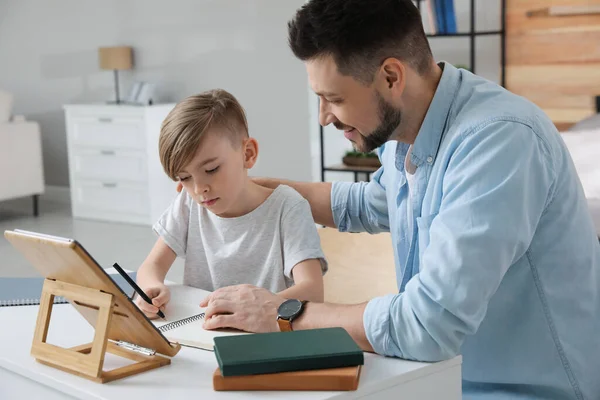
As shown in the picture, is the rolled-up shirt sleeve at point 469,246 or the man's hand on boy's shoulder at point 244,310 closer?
the rolled-up shirt sleeve at point 469,246

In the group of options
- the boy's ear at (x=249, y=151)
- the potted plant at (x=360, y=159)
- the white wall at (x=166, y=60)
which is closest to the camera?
the boy's ear at (x=249, y=151)

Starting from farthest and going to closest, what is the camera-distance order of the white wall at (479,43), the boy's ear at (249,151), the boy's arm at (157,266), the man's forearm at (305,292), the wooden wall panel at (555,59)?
the white wall at (479,43), the wooden wall panel at (555,59), the boy's ear at (249,151), the boy's arm at (157,266), the man's forearm at (305,292)

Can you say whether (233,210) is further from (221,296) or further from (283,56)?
(283,56)

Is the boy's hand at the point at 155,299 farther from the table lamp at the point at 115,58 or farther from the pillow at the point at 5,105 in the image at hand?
the pillow at the point at 5,105

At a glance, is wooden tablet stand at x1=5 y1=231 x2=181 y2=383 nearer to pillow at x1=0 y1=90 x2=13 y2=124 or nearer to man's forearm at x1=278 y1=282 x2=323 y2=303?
man's forearm at x1=278 y1=282 x2=323 y2=303

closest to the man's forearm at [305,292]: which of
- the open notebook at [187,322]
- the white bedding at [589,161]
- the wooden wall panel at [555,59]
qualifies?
the open notebook at [187,322]

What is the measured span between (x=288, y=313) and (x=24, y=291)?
0.68 m

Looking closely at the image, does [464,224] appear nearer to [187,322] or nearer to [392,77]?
[392,77]

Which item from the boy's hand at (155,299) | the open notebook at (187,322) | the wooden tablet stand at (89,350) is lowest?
the open notebook at (187,322)

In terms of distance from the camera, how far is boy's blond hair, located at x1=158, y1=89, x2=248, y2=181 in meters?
1.72

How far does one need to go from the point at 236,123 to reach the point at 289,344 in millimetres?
753

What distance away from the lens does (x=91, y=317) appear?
1308 mm

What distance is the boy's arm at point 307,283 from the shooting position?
1.65m

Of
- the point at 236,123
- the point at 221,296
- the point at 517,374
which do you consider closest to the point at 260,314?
the point at 221,296
